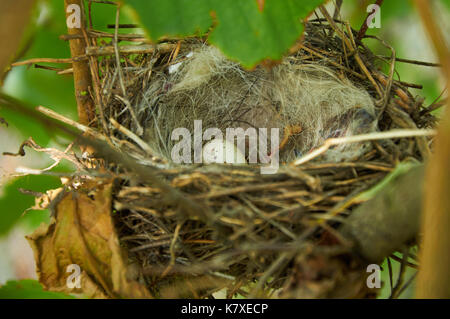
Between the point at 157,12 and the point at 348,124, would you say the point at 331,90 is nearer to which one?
the point at 348,124

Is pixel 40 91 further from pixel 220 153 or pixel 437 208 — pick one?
pixel 437 208

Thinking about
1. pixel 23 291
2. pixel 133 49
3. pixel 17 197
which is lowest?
pixel 23 291

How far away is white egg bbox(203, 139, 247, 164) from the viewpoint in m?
1.30

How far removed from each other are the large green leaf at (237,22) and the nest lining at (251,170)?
26cm

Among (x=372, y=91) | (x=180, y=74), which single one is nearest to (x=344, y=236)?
(x=372, y=91)

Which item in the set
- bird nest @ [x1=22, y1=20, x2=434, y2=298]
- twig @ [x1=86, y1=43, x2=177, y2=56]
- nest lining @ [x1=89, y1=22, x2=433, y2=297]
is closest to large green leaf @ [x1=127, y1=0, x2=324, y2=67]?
bird nest @ [x1=22, y1=20, x2=434, y2=298]

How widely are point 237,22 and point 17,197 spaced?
0.85m

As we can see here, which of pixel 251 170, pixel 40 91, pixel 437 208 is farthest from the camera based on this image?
pixel 40 91

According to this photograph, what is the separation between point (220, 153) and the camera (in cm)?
130

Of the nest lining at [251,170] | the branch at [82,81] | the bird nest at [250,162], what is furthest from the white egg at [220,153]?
the branch at [82,81]

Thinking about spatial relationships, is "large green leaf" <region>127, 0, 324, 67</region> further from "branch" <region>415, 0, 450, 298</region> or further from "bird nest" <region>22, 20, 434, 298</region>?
"branch" <region>415, 0, 450, 298</region>

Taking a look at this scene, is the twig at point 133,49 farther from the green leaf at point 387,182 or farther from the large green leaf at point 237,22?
the green leaf at point 387,182

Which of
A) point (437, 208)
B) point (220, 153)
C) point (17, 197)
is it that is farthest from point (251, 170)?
point (17, 197)

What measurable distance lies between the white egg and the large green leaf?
20.0 inches
